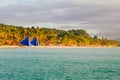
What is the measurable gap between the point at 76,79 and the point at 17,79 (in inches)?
327

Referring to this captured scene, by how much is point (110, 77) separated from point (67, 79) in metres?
6.81

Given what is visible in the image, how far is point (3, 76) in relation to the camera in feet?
150

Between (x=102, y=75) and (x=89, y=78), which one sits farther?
(x=102, y=75)

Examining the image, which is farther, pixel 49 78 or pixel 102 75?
pixel 102 75

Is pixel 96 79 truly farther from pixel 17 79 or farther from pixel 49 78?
pixel 17 79

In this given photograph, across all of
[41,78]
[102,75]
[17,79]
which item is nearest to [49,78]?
[41,78]

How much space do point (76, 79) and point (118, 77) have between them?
661 centimetres

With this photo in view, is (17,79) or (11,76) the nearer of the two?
(17,79)

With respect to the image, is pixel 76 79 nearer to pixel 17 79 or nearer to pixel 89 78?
pixel 89 78

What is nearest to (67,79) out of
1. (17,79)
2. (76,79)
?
(76,79)

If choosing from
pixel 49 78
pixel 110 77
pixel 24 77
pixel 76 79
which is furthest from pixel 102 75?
pixel 24 77

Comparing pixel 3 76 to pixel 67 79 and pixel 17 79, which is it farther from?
pixel 67 79

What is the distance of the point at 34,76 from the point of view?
1834 inches

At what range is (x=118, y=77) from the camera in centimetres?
4622
